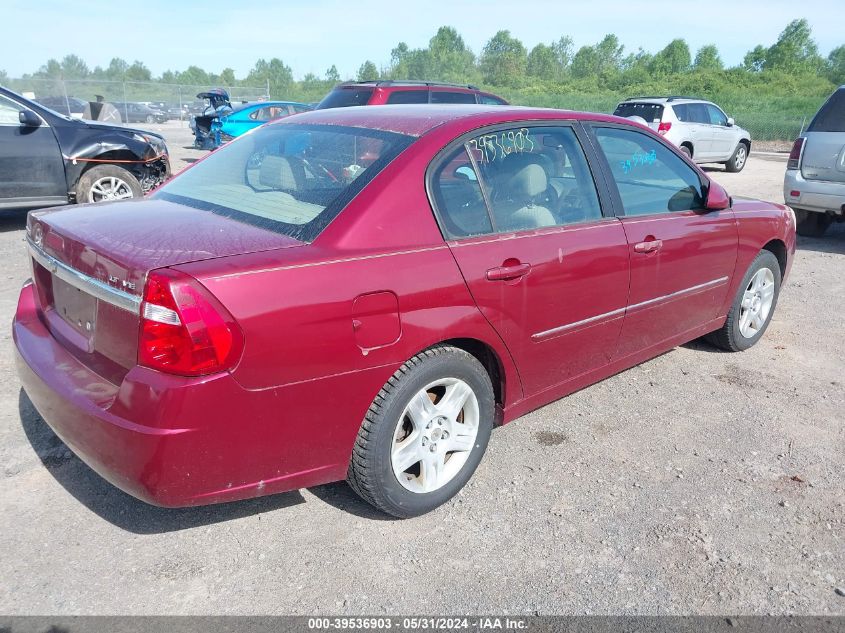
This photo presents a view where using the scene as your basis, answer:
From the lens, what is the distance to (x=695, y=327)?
429 centimetres

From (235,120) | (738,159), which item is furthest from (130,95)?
(738,159)

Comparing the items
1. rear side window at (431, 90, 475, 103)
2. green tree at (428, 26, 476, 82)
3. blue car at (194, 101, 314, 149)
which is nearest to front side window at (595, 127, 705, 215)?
rear side window at (431, 90, 475, 103)

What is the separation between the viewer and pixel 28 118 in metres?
7.32

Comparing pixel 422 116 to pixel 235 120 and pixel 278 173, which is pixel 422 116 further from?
pixel 235 120

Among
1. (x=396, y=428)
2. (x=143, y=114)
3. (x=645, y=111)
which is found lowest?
(x=143, y=114)

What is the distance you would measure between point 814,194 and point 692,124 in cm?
845

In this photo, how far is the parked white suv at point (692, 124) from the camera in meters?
15.5

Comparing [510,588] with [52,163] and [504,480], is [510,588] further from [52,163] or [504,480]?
[52,163]

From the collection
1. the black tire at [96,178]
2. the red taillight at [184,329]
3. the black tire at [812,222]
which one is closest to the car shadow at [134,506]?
the red taillight at [184,329]

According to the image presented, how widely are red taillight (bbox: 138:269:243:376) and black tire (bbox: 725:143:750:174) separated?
1764 cm

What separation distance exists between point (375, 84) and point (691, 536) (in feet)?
28.8

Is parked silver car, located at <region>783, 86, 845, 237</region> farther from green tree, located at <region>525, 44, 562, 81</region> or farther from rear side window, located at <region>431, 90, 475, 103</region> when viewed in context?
green tree, located at <region>525, 44, 562, 81</region>

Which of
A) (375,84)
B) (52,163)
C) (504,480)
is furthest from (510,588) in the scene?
(375,84)

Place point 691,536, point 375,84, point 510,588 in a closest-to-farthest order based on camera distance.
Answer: point 510,588 < point 691,536 < point 375,84
